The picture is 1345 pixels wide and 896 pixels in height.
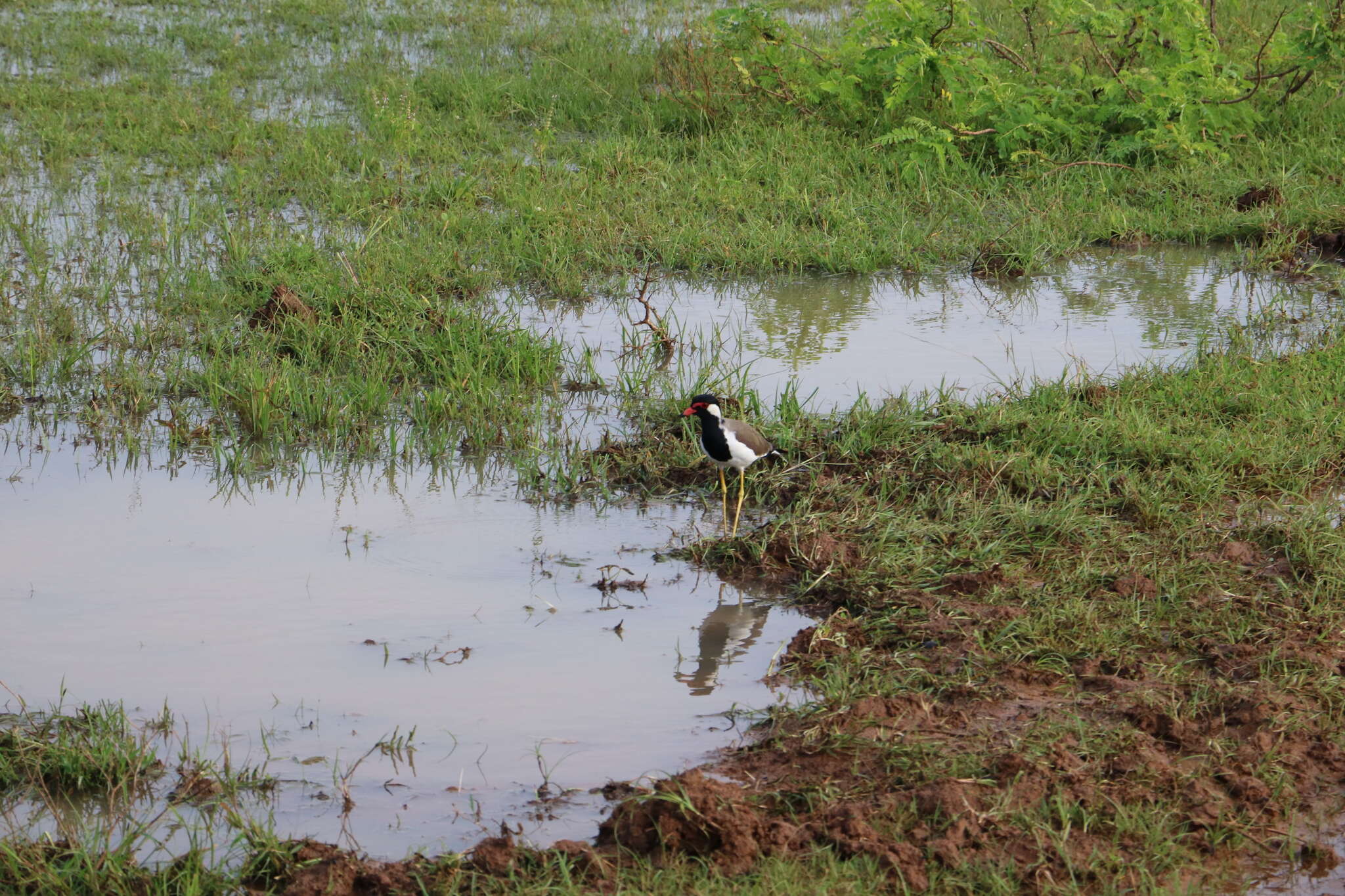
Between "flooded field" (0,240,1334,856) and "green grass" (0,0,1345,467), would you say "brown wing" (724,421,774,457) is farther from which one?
"green grass" (0,0,1345,467)

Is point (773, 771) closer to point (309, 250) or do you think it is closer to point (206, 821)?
point (206, 821)

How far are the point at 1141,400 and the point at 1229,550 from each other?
4.25ft

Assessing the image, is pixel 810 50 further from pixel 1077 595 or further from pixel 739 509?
pixel 1077 595

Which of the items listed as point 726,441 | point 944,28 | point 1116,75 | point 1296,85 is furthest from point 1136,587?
point 1296,85

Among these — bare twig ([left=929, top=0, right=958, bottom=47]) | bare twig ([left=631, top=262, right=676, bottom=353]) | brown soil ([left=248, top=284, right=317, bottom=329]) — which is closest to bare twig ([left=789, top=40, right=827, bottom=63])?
bare twig ([left=929, top=0, right=958, bottom=47])

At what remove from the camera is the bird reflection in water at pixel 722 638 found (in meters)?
3.92

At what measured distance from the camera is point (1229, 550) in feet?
14.4

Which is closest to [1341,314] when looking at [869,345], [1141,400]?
[1141,400]

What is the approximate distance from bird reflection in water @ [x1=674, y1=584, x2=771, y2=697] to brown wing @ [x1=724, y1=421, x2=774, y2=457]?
22.5 inches

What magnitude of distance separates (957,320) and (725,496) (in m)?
2.43

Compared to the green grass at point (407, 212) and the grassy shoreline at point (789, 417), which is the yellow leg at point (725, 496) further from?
the green grass at point (407, 212)

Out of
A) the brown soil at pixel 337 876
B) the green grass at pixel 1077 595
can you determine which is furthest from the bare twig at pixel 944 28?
the brown soil at pixel 337 876

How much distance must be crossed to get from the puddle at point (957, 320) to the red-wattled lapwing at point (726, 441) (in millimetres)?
1089

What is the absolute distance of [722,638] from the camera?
13.6 feet
